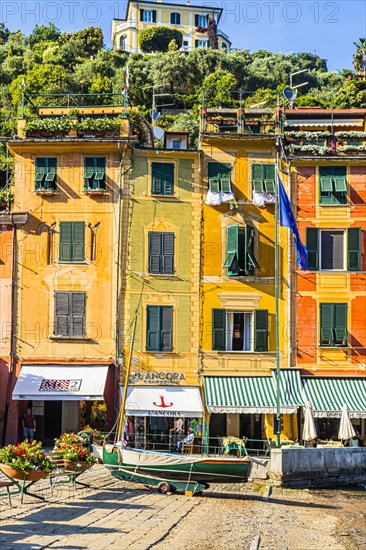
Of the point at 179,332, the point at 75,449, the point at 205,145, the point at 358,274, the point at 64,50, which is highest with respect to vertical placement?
the point at 64,50

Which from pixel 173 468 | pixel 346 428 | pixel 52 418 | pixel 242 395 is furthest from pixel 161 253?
pixel 173 468

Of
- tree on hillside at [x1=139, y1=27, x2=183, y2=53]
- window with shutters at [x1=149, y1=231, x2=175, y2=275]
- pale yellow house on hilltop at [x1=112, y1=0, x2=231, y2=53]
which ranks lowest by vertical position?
window with shutters at [x1=149, y1=231, x2=175, y2=275]

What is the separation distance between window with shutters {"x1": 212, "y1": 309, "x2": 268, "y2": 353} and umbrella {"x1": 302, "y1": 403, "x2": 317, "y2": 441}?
4.14 metres

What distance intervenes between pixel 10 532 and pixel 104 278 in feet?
67.7

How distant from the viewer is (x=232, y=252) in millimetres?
40000

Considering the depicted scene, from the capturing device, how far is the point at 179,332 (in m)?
39.8

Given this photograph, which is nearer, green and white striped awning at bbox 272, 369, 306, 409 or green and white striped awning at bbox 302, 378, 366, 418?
green and white striped awning at bbox 302, 378, 366, 418

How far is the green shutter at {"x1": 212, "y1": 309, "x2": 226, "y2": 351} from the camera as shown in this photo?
39812 mm

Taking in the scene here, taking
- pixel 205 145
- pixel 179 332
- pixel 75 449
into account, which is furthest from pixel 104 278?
pixel 75 449

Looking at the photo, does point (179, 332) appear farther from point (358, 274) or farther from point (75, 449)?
point (75, 449)

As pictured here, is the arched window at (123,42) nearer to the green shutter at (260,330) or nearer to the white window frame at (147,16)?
the white window frame at (147,16)

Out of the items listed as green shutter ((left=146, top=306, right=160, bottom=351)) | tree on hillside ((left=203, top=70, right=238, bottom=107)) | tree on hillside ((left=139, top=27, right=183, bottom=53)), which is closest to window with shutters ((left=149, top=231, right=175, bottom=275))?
green shutter ((left=146, top=306, right=160, bottom=351))

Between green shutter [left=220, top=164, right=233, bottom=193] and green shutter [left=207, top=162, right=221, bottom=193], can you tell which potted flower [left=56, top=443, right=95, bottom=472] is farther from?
green shutter [left=220, top=164, right=233, bottom=193]

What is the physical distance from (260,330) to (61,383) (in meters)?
9.08
